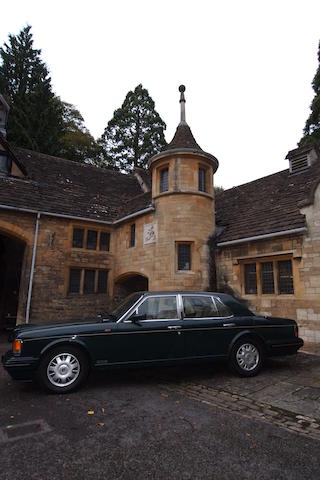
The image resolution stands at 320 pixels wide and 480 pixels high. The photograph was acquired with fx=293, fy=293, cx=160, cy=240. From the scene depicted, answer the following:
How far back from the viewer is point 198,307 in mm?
5652

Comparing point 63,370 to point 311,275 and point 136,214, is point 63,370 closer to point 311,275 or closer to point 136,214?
point 311,275

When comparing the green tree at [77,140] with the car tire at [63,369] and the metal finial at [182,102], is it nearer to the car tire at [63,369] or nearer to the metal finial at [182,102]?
the metal finial at [182,102]

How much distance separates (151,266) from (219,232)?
3.04m

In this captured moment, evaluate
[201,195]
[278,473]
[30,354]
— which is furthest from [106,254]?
[278,473]

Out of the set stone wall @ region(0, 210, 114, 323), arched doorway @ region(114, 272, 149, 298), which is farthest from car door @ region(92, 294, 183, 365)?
arched doorway @ region(114, 272, 149, 298)

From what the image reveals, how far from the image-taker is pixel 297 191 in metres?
10.6

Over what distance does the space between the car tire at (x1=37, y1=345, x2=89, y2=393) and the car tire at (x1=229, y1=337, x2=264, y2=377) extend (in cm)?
271

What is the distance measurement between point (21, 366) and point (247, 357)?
3989mm

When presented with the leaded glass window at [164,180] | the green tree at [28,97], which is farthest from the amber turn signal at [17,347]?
the green tree at [28,97]

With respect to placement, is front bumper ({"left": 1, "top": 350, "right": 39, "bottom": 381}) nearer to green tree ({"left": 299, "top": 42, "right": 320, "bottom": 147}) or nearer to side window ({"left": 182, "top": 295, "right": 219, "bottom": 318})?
side window ({"left": 182, "top": 295, "right": 219, "bottom": 318})

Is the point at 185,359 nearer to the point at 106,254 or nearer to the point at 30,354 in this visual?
the point at 30,354

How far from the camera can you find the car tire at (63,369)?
14.8 feet

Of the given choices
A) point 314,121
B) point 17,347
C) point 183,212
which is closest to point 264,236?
point 183,212

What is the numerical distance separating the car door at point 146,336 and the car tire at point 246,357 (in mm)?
1110
